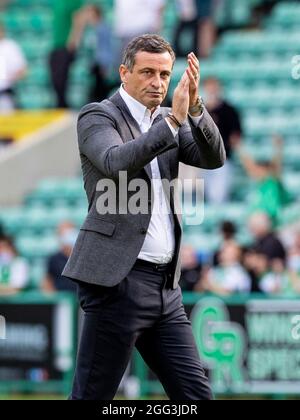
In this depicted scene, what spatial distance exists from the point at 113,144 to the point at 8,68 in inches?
473

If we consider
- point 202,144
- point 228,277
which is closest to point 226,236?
point 228,277

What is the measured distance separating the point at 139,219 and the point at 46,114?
1187 cm

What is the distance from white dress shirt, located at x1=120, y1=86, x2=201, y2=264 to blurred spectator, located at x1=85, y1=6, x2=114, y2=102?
10583mm

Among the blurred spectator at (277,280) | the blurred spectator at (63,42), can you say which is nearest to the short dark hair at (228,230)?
the blurred spectator at (277,280)

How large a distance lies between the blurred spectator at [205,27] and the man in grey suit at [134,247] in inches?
391

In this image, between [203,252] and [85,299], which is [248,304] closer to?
[203,252]

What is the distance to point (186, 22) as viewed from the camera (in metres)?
16.5

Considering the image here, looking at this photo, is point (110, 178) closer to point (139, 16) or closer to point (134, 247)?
point (134, 247)

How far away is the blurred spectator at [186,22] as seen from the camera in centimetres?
1645

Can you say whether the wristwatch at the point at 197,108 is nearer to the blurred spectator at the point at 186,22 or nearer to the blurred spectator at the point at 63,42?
the blurred spectator at the point at 186,22

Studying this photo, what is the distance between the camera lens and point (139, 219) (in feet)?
21.0

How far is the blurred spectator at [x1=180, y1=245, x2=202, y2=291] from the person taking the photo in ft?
43.1

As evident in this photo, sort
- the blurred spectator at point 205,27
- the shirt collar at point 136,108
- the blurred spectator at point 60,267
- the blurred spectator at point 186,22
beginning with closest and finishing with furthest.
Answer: the shirt collar at point 136,108, the blurred spectator at point 60,267, the blurred spectator at point 205,27, the blurred spectator at point 186,22

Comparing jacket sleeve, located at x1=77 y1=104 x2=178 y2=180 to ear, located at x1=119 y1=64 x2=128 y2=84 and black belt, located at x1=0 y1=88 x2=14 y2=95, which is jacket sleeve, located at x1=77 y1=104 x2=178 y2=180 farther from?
black belt, located at x1=0 y1=88 x2=14 y2=95
